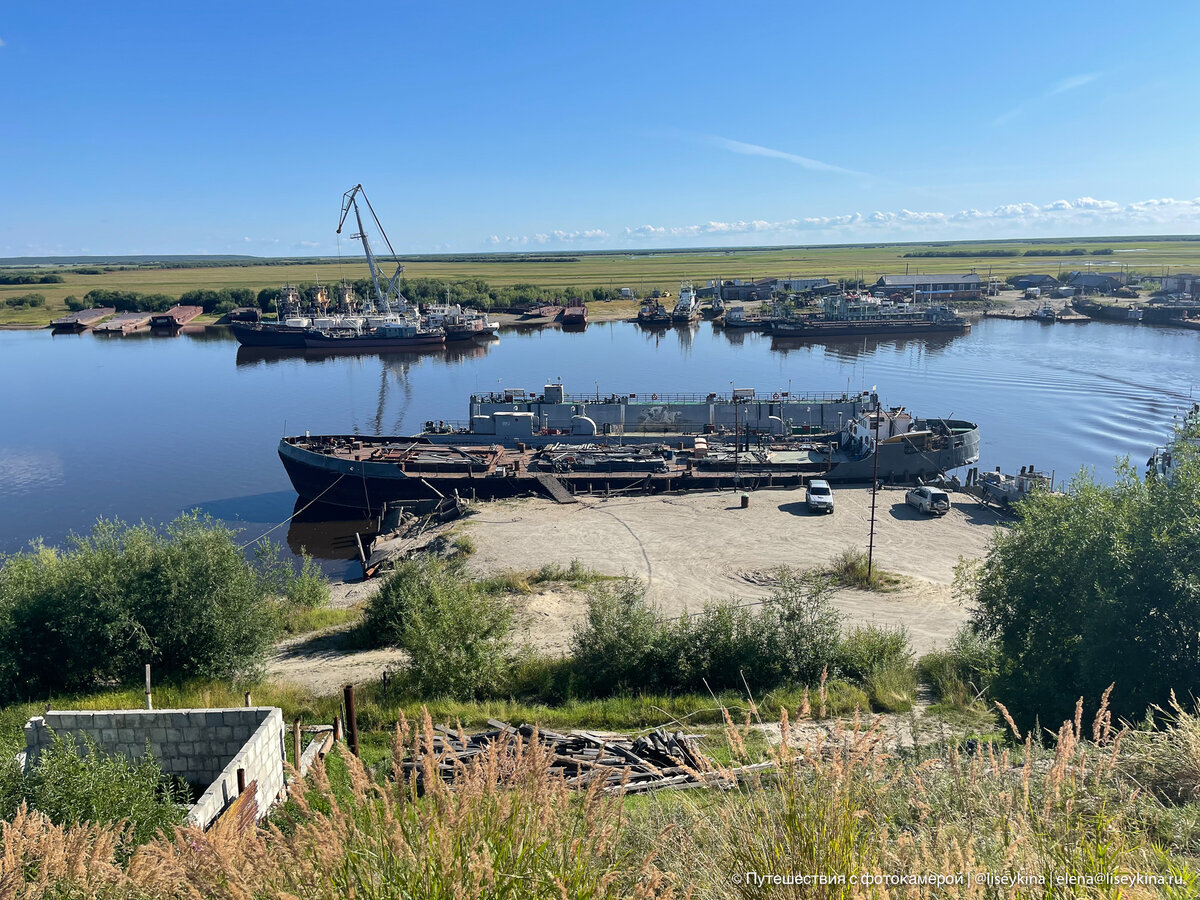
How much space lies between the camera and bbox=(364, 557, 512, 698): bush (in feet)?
48.4

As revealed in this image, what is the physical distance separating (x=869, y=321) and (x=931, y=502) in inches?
2780

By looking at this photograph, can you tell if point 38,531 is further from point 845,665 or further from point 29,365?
point 29,365

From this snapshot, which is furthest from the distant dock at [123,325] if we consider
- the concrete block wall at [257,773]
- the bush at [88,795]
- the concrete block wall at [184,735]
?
the bush at [88,795]

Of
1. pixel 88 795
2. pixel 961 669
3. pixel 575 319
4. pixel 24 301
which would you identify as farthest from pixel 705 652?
pixel 24 301

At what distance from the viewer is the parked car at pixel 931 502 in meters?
30.3

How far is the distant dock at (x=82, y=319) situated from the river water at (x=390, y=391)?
4.73 metres

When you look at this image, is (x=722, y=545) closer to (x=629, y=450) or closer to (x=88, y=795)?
(x=629, y=450)

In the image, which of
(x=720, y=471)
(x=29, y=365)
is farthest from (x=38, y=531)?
(x=29, y=365)

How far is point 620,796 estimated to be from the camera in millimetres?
4328

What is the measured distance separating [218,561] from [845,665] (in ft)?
42.5

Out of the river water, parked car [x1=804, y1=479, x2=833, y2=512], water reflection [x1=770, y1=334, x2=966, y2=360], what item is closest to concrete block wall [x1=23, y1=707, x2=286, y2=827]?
the river water

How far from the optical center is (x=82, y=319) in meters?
116

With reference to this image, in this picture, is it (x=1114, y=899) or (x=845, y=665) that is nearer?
(x=1114, y=899)

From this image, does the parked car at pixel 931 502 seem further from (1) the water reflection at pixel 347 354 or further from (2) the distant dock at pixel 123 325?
(2) the distant dock at pixel 123 325
